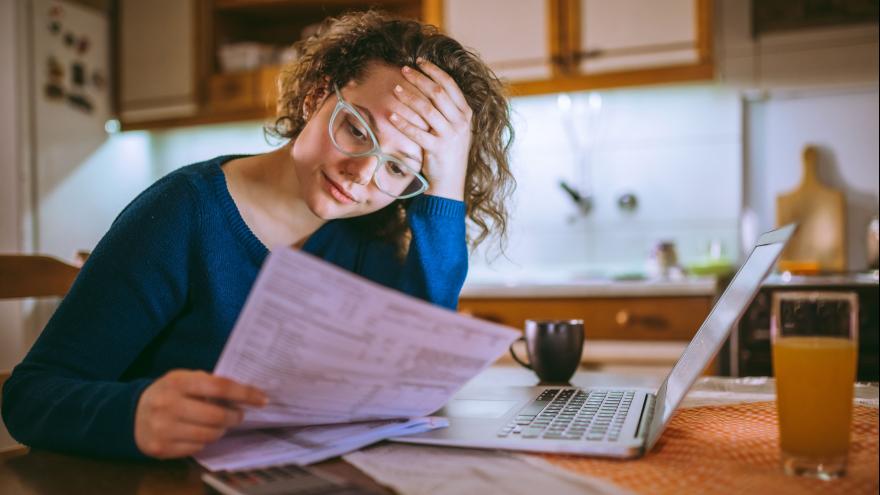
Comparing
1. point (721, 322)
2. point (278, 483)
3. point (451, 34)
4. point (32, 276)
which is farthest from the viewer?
point (451, 34)

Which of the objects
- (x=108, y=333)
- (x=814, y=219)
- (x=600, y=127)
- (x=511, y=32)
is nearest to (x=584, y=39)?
(x=511, y=32)

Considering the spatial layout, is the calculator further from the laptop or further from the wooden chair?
the wooden chair

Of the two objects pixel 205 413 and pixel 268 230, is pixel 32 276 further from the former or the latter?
pixel 205 413

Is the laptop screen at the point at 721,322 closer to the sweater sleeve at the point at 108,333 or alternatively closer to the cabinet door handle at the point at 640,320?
the sweater sleeve at the point at 108,333

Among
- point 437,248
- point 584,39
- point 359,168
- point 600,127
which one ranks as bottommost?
point 437,248

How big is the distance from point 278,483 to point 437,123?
1.91 feet

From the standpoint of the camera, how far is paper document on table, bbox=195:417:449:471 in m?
0.61

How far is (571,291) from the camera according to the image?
2291 millimetres

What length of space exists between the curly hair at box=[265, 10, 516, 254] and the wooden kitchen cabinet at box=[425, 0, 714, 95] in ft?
3.84

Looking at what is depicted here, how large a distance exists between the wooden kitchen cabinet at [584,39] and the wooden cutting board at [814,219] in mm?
522

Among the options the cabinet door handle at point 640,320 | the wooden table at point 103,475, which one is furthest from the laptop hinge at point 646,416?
the cabinet door handle at point 640,320

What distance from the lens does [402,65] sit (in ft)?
3.40

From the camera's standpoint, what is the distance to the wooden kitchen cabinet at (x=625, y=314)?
2.20 meters

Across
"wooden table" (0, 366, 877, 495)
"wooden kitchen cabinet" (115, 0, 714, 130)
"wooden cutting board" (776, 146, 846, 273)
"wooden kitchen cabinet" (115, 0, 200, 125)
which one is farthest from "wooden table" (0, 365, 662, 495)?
"wooden kitchen cabinet" (115, 0, 200, 125)
